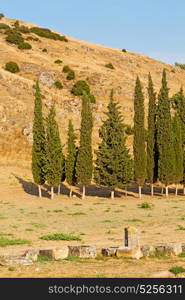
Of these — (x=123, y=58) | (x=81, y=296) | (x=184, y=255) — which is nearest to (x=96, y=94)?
(x=123, y=58)

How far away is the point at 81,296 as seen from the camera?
39.3ft

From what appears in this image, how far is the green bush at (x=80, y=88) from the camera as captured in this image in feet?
300

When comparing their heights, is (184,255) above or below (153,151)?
below

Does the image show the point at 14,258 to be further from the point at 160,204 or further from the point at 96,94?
the point at 96,94

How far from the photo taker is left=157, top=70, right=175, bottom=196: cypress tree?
52.8m

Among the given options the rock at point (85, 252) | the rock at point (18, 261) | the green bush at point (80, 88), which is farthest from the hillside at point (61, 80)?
the rock at point (18, 261)

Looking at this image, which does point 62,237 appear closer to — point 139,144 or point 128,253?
point 128,253

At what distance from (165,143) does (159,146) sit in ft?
2.65

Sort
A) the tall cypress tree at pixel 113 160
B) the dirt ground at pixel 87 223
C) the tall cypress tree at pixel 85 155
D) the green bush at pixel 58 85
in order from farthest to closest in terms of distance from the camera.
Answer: the green bush at pixel 58 85 < the tall cypress tree at pixel 85 155 < the tall cypress tree at pixel 113 160 < the dirt ground at pixel 87 223

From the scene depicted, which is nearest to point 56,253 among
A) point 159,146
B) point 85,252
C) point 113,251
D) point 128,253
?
point 85,252

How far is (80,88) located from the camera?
3622 inches

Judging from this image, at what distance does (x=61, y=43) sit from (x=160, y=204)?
95553mm

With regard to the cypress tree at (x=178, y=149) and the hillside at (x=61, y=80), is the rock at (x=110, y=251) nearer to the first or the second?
the cypress tree at (x=178, y=149)

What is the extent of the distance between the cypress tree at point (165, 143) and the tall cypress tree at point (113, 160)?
4239mm
